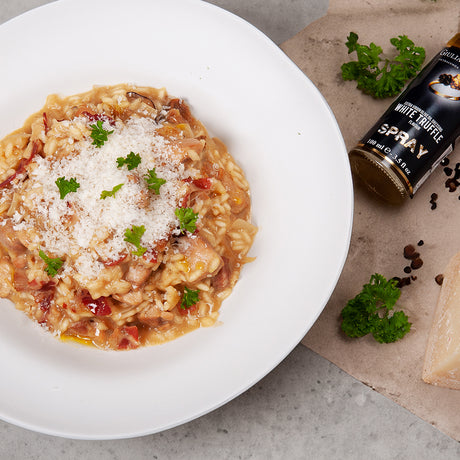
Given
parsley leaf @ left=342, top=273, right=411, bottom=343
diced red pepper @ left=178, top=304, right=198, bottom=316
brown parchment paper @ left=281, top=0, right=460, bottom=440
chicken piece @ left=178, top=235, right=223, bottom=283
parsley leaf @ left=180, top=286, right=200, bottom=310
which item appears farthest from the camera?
brown parchment paper @ left=281, top=0, right=460, bottom=440

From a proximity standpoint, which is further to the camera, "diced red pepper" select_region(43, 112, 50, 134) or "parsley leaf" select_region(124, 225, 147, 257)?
"diced red pepper" select_region(43, 112, 50, 134)

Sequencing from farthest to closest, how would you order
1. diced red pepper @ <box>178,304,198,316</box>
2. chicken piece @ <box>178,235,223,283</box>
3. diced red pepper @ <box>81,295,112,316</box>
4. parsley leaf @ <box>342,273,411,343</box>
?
parsley leaf @ <box>342,273,411,343</box>
diced red pepper @ <box>178,304,198,316</box>
diced red pepper @ <box>81,295,112,316</box>
chicken piece @ <box>178,235,223,283</box>

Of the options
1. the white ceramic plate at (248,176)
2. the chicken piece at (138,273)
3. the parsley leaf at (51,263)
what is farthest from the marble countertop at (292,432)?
the parsley leaf at (51,263)

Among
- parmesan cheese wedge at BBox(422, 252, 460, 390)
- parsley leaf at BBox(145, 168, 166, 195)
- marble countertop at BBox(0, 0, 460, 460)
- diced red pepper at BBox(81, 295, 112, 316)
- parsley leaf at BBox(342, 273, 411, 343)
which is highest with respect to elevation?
parsley leaf at BBox(145, 168, 166, 195)

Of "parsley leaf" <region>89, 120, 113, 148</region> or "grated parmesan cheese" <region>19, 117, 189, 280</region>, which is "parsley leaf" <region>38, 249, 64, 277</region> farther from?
"parsley leaf" <region>89, 120, 113, 148</region>

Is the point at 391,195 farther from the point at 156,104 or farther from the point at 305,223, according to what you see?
the point at 156,104

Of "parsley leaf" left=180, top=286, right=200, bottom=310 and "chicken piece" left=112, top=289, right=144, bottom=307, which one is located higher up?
"chicken piece" left=112, top=289, right=144, bottom=307

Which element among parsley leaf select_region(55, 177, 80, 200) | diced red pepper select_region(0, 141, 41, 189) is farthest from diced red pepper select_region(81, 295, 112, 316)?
diced red pepper select_region(0, 141, 41, 189)
